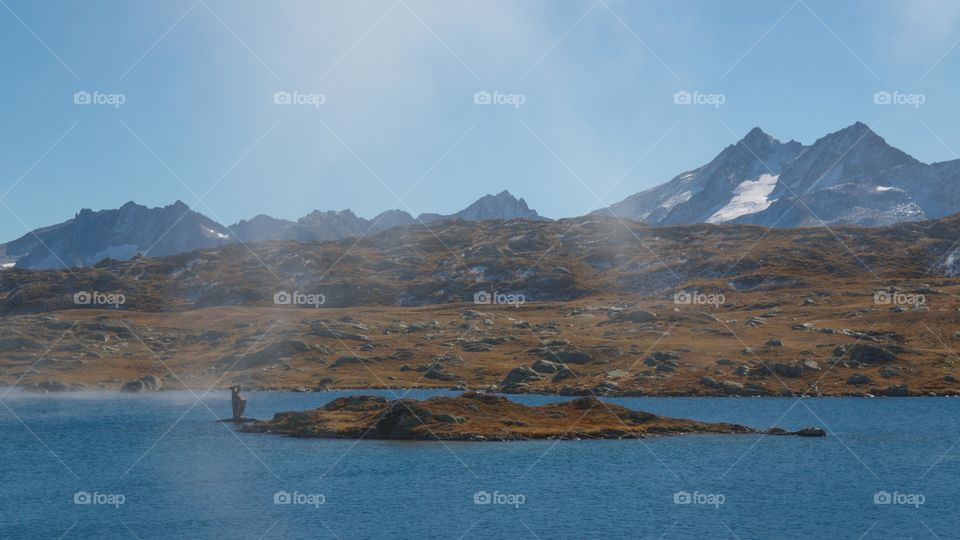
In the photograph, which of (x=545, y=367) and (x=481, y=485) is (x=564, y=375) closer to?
(x=545, y=367)

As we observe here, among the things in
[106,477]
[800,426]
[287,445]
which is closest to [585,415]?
[800,426]

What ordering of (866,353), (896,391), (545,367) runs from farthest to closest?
1. (545,367)
2. (866,353)
3. (896,391)

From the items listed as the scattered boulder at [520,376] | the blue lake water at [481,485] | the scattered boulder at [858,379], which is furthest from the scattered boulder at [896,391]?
the scattered boulder at [520,376]

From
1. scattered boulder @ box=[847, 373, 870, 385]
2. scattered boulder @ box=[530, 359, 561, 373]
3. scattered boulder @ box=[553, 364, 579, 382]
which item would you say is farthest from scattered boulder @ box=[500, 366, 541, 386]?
scattered boulder @ box=[847, 373, 870, 385]

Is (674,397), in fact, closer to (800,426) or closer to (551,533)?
(800,426)

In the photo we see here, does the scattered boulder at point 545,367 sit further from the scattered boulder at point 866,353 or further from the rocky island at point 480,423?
the scattered boulder at point 866,353

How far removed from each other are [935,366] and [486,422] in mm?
113257

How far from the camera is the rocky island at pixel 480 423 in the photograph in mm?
116938

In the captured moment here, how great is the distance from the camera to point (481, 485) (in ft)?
282

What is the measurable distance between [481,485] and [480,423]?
115 feet

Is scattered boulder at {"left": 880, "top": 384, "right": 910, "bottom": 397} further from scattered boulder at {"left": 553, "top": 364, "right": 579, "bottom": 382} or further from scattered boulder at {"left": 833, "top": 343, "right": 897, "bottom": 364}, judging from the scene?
scattered boulder at {"left": 553, "top": 364, "right": 579, "bottom": 382}

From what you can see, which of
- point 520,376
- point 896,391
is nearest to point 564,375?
point 520,376

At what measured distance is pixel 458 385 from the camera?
627 feet

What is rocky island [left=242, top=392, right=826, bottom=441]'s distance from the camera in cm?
11694
